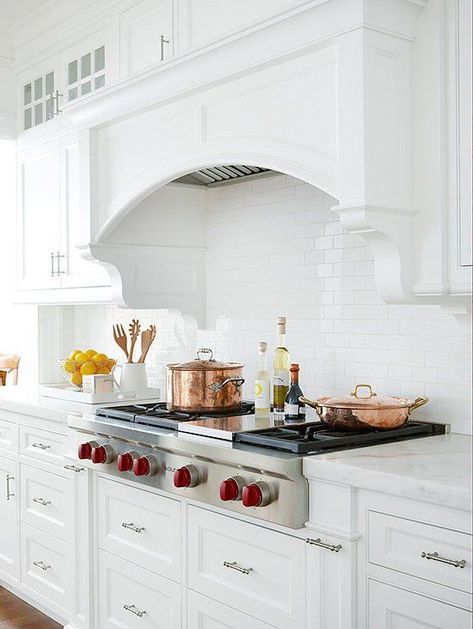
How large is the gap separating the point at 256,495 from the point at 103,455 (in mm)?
902

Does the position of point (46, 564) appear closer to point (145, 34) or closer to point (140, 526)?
point (140, 526)

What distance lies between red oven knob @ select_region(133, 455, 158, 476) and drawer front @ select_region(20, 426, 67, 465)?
810mm

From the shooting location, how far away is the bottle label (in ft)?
9.88

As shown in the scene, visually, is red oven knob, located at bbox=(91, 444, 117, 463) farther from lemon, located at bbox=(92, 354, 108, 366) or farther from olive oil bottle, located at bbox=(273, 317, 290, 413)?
lemon, located at bbox=(92, 354, 108, 366)

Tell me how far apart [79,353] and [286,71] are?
6.24ft


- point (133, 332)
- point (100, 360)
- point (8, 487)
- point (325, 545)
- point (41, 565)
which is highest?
point (133, 332)

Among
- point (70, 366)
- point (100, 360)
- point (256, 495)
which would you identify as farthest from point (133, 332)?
point (256, 495)

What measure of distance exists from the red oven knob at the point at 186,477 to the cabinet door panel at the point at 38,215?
178 cm

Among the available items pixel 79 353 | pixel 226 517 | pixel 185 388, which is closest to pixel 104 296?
pixel 79 353

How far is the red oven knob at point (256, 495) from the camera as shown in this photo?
7.95 feet

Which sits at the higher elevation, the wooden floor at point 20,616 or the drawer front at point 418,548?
the drawer front at point 418,548

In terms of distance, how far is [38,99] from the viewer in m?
4.44

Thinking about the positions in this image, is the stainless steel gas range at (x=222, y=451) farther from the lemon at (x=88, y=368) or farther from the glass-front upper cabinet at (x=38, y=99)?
the glass-front upper cabinet at (x=38, y=99)

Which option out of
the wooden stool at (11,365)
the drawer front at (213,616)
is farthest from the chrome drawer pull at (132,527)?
the wooden stool at (11,365)
